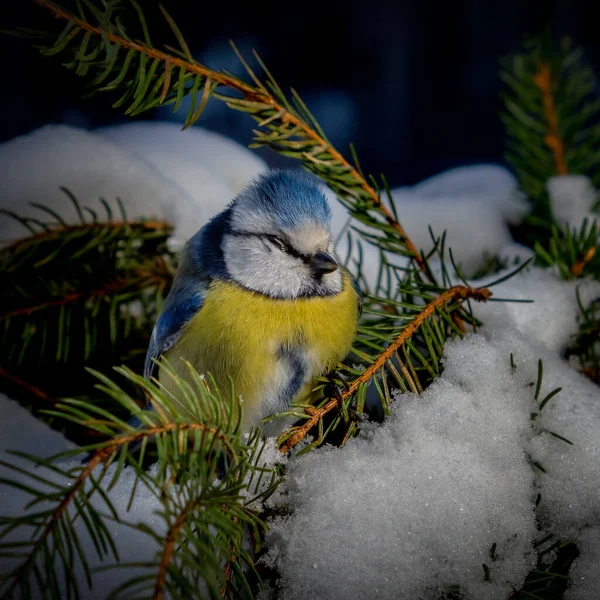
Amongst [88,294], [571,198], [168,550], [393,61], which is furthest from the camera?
[393,61]

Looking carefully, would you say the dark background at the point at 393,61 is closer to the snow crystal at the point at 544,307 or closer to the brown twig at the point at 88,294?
the brown twig at the point at 88,294

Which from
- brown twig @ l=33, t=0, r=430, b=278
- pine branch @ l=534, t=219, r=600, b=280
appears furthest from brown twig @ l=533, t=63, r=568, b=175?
brown twig @ l=33, t=0, r=430, b=278

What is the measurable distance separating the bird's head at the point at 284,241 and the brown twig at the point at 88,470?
0.24m

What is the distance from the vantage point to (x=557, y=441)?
0.41 metres

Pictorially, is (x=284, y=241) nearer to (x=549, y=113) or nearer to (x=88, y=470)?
(x=88, y=470)

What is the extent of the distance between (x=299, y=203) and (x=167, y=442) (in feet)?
1.04

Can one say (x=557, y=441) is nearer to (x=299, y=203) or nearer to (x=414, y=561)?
(x=414, y=561)

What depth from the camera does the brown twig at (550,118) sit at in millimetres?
747

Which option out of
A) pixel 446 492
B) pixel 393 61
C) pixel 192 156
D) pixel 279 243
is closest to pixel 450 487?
pixel 446 492

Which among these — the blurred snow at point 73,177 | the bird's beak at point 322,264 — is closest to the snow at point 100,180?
the blurred snow at point 73,177

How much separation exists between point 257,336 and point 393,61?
1256 millimetres

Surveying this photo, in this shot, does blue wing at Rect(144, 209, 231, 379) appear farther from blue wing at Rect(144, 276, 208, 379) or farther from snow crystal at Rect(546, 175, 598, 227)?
snow crystal at Rect(546, 175, 598, 227)

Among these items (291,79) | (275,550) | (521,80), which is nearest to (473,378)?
(275,550)

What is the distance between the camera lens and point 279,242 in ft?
1.94
